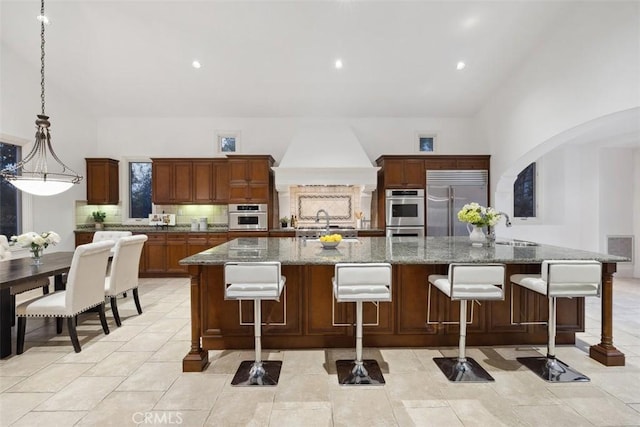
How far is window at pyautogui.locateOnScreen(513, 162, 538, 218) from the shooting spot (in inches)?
Answer: 270

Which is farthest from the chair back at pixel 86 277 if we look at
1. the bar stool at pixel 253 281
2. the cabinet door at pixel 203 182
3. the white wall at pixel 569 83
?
the white wall at pixel 569 83

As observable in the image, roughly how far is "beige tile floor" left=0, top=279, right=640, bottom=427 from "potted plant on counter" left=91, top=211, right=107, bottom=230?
406 cm

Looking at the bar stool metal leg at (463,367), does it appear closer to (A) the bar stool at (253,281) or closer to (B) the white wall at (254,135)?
(A) the bar stool at (253,281)

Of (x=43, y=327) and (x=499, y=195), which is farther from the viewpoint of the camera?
(x=499, y=195)

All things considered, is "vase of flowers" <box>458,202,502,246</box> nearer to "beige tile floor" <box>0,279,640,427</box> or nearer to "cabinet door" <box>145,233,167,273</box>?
"beige tile floor" <box>0,279,640,427</box>

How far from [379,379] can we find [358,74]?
4.99 m

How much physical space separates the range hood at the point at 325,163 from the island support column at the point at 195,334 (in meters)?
3.77

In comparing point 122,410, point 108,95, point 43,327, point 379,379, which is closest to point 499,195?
point 379,379

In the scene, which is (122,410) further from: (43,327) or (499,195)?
(499,195)

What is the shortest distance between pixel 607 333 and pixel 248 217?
530 centimetres

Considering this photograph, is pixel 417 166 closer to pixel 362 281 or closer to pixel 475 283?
pixel 475 283

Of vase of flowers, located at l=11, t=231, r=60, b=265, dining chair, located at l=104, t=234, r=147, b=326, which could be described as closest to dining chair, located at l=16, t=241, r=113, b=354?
dining chair, located at l=104, t=234, r=147, b=326

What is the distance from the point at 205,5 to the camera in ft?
15.0

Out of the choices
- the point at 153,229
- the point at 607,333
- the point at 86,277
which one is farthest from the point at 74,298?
the point at 607,333
